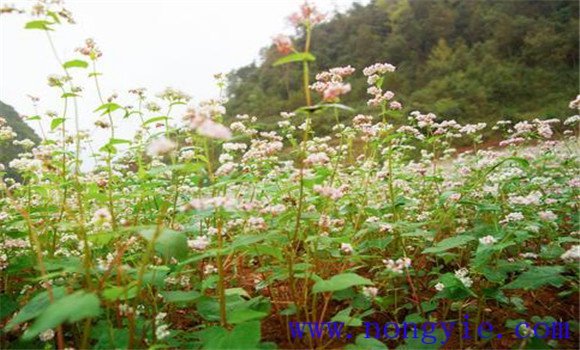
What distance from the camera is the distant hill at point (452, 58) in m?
30.2

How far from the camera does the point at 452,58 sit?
37.5 metres

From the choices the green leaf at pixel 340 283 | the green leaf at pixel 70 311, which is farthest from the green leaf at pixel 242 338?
the green leaf at pixel 70 311

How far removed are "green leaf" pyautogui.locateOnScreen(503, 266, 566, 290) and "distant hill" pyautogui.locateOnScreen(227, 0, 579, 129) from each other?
76.4 feet

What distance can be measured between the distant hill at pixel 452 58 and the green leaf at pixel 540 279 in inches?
916

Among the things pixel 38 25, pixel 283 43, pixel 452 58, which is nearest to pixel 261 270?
pixel 283 43

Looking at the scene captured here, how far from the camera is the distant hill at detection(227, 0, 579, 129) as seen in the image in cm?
3022

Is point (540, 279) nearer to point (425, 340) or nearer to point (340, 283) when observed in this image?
point (425, 340)

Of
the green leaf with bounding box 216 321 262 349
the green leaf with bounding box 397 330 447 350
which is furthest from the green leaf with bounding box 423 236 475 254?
the green leaf with bounding box 216 321 262 349

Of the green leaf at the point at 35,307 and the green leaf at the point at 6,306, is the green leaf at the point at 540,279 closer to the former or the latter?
the green leaf at the point at 35,307

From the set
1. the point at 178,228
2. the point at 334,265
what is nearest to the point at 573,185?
A: the point at 334,265

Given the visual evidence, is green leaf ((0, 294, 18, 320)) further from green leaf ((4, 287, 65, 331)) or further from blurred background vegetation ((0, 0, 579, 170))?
blurred background vegetation ((0, 0, 579, 170))

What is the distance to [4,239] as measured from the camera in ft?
9.99

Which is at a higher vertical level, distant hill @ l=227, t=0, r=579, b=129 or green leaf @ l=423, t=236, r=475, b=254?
distant hill @ l=227, t=0, r=579, b=129

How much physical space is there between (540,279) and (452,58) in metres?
39.3
